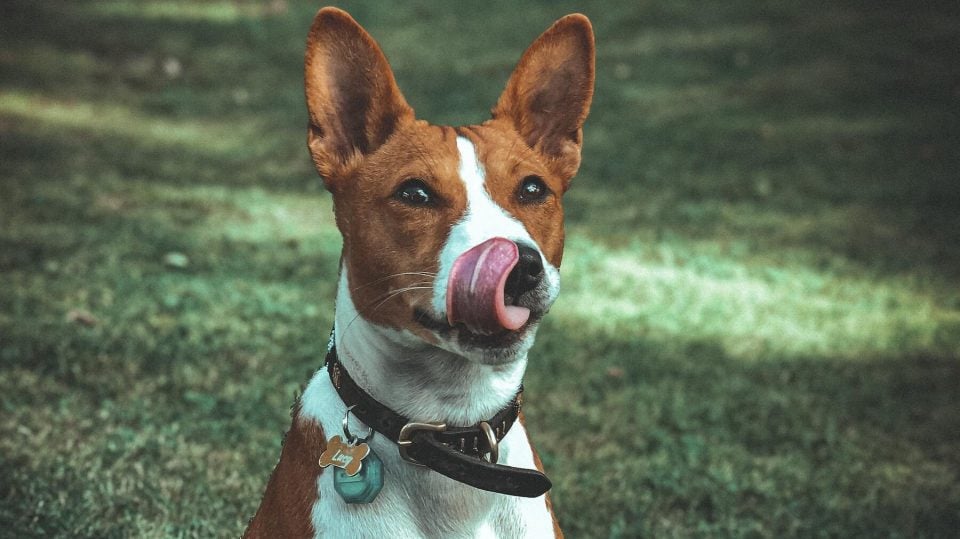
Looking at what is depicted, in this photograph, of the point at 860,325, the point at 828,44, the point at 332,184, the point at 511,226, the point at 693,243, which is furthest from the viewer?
the point at 828,44

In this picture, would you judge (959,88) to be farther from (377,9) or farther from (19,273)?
(19,273)

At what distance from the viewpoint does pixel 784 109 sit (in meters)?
12.4

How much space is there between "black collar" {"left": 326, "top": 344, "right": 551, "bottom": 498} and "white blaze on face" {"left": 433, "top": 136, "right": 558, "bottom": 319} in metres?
0.33

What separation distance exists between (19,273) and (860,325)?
5.60m

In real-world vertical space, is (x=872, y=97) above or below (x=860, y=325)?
below

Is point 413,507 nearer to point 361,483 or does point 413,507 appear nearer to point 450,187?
point 361,483

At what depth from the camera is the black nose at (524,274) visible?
244 cm

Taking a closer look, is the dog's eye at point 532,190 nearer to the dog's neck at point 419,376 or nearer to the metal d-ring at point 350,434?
the dog's neck at point 419,376

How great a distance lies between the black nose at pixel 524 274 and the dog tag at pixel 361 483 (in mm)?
589

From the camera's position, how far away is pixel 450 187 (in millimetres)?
2773

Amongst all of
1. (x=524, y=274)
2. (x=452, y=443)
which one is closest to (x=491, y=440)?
(x=452, y=443)

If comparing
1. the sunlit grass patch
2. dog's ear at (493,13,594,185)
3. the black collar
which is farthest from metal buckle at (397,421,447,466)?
the sunlit grass patch

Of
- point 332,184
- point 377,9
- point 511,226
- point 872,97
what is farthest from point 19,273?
point 377,9

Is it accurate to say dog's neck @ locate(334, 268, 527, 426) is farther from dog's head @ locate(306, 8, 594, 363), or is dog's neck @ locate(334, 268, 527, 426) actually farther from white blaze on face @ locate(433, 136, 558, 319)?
white blaze on face @ locate(433, 136, 558, 319)
